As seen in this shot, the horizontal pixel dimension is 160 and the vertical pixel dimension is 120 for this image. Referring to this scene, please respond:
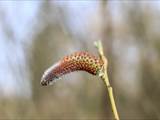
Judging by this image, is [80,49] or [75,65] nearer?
[75,65]

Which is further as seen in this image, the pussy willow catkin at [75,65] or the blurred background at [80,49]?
the blurred background at [80,49]

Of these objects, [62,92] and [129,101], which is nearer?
[62,92]

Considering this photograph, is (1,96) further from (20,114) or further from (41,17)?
(41,17)

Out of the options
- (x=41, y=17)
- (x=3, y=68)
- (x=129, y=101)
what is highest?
(x=41, y=17)

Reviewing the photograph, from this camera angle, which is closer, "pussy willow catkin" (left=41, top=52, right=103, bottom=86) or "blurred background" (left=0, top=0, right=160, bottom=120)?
"pussy willow catkin" (left=41, top=52, right=103, bottom=86)

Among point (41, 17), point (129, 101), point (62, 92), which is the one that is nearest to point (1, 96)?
point (41, 17)
